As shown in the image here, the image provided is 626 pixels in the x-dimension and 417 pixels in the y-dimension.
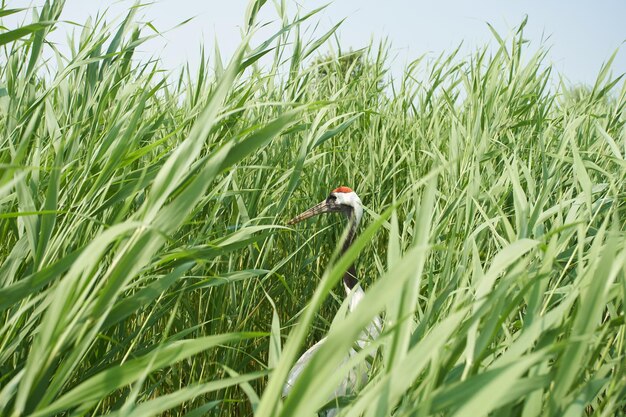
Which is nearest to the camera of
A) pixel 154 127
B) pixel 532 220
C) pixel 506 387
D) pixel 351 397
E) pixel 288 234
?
pixel 506 387

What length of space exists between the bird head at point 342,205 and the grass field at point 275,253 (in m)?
0.11

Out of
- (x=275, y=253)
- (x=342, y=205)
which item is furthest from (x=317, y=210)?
(x=275, y=253)

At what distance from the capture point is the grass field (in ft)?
2.61

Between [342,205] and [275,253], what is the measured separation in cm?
42

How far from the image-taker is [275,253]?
2422 mm

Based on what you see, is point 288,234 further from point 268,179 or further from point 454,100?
point 454,100

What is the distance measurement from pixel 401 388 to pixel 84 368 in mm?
978

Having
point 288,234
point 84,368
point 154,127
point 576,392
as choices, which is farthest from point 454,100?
point 576,392

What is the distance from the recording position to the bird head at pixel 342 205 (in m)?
2.62

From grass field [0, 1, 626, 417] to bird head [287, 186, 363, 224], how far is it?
112mm

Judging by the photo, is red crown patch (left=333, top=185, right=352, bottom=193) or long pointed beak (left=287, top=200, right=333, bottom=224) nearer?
long pointed beak (left=287, top=200, right=333, bottom=224)

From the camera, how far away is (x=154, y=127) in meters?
1.74

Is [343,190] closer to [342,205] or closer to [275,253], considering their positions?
[342,205]

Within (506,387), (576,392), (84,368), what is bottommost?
(576,392)
